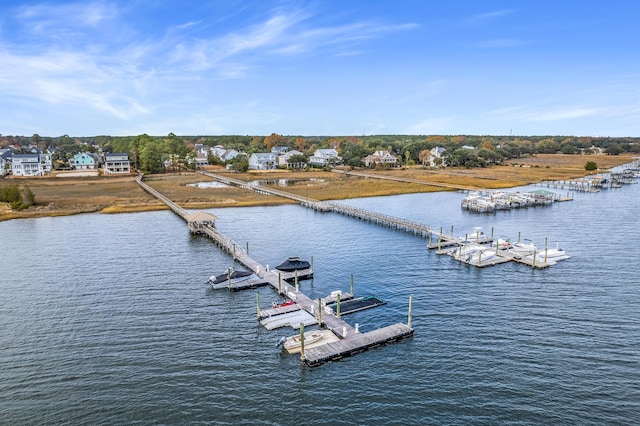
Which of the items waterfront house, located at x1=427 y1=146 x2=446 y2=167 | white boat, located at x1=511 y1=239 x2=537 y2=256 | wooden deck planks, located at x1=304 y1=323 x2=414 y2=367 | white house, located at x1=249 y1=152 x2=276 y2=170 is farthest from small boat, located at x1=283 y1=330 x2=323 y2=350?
waterfront house, located at x1=427 y1=146 x2=446 y2=167

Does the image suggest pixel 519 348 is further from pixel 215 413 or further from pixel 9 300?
pixel 9 300

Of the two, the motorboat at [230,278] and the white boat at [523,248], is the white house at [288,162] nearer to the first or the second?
the white boat at [523,248]

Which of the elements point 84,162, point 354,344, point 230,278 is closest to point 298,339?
point 354,344

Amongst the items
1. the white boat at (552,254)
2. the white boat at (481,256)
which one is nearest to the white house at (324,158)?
the white boat at (481,256)

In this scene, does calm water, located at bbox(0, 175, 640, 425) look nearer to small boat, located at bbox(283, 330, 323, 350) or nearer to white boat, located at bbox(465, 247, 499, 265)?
small boat, located at bbox(283, 330, 323, 350)

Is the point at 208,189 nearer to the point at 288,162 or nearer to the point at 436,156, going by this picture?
the point at 288,162
